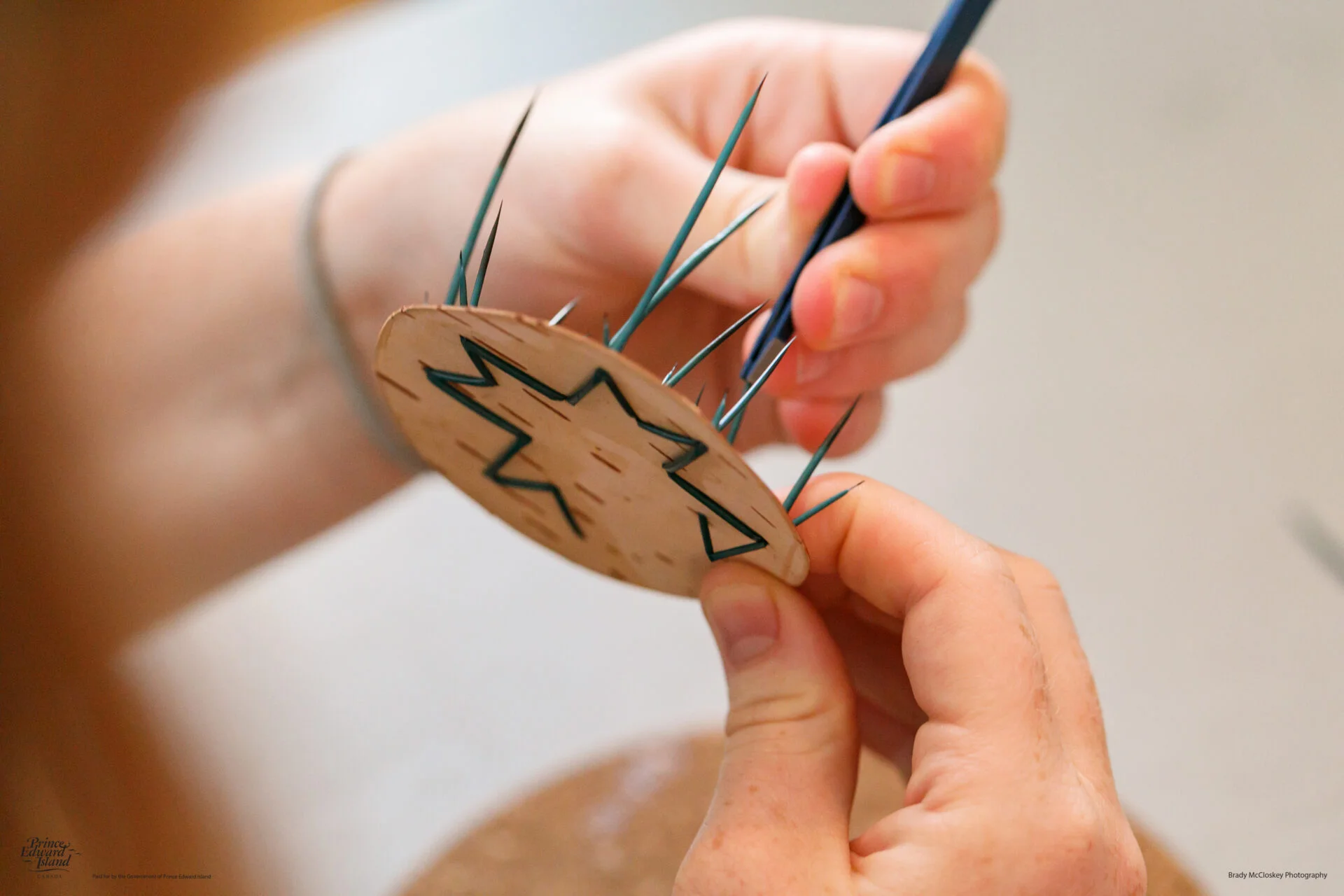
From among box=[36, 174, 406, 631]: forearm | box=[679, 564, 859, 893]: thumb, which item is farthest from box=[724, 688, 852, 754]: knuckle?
box=[36, 174, 406, 631]: forearm

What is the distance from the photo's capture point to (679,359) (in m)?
0.47

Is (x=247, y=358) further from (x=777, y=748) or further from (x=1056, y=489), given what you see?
(x=1056, y=489)

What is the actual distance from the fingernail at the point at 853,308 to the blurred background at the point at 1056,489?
0.27m

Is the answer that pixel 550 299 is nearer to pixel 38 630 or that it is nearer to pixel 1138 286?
pixel 38 630

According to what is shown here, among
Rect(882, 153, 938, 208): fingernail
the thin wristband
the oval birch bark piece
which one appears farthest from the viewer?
the thin wristband

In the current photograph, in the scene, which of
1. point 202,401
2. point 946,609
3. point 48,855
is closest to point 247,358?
point 202,401

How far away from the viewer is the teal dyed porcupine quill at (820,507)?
244 mm

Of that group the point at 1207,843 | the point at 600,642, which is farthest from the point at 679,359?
the point at 1207,843

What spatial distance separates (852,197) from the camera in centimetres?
32

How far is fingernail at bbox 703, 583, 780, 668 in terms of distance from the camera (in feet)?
0.82

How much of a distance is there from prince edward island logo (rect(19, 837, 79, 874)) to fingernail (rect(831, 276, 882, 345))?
285 millimetres

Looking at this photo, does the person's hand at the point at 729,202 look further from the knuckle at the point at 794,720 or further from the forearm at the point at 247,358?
the knuckle at the point at 794,720

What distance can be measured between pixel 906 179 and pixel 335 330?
0.29 m

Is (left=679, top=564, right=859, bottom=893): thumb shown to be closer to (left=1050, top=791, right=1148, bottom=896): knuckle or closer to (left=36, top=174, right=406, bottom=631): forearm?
(left=1050, top=791, right=1148, bottom=896): knuckle
